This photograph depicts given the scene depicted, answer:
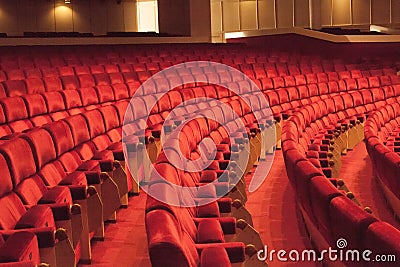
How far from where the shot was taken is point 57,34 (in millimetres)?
2484

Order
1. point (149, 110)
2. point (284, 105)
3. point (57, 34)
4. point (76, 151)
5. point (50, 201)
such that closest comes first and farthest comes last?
point (50, 201) < point (76, 151) < point (149, 110) < point (284, 105) < point (57, 34)

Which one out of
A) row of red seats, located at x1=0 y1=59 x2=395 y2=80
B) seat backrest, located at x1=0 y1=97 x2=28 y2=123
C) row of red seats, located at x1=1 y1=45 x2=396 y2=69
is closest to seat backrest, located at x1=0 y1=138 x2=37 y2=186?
seat backrest, located at x1=0 y1=97 x2=28 y2=123

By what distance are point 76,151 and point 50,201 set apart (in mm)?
229

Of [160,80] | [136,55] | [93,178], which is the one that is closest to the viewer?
[93,178]

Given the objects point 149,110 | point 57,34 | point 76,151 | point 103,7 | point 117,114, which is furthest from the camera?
point 103,7

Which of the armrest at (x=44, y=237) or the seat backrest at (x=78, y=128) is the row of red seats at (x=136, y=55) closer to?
the seat backrest at (x=78, y=128)

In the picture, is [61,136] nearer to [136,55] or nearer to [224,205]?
[224,205]

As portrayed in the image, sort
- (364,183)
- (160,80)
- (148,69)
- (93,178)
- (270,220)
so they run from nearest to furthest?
(93,178)
(270,220)
(364,183)
(160,80)
(148,69)

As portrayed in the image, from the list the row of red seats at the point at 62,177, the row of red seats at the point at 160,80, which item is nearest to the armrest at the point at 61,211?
the row of red seats at the point at 62,177

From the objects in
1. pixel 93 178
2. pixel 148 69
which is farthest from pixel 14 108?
pixel 148 69

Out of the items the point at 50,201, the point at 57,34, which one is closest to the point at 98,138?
the point at 50,201

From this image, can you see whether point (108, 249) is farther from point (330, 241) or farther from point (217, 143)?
point (217, 143)

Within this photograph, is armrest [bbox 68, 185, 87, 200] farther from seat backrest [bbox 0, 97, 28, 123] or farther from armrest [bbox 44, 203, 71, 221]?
seat backrest [bbox 0, 97, 28, 123]

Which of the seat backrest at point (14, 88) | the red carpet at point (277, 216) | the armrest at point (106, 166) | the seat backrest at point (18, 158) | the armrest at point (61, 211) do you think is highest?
the seat backrest at point (14, 88)
